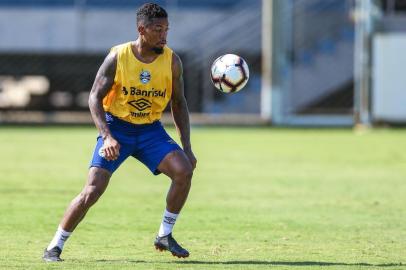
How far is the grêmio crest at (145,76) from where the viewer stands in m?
9.48

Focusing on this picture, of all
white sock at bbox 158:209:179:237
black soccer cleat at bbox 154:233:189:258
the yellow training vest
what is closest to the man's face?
the yellow training vest

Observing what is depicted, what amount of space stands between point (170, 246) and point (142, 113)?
45.5 inches

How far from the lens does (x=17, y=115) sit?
35.6 metres

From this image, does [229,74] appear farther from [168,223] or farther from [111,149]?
[111,149]

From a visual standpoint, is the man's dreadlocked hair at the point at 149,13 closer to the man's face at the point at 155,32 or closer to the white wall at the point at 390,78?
the man's face at the point at 155,32

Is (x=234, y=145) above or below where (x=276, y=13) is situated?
below

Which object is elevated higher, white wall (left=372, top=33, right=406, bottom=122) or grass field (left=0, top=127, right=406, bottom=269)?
white wall (left=372, top=33, right=406, bottom=122)

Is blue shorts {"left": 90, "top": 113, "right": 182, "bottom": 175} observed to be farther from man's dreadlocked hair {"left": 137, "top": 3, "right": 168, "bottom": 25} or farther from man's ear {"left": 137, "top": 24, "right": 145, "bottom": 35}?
man's dreadlocked hair {"left": 137, "top": 3, "right": 168, "bottom": 25}

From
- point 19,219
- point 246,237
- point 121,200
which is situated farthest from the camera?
point 121,200

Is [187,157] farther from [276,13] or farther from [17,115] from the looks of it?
[17,115]

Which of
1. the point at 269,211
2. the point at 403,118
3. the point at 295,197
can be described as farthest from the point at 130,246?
the point at 403,118

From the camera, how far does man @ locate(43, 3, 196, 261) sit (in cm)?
928

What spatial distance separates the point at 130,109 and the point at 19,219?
3.12 m

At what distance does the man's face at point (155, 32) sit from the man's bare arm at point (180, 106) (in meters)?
0.31
